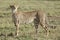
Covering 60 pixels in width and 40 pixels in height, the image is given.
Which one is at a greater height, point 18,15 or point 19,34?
point 18,15

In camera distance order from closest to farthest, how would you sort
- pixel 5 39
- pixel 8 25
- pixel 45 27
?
pixel 5 39, pixel 45 27, pixel 8 25

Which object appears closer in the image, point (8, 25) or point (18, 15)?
point (18, 15)

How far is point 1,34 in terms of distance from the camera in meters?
12.5

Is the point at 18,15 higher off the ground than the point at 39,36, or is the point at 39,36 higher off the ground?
the point at 18,15

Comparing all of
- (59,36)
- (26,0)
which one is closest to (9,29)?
(59,36)

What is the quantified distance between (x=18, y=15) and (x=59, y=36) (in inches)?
106

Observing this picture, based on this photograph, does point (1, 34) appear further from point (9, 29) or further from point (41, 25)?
point (41, 25)

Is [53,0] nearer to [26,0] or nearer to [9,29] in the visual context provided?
[26,0]

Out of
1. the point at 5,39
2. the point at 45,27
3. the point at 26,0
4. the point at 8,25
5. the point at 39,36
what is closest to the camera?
the point at 5,39

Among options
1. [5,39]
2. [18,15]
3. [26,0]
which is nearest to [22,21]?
[18,15]

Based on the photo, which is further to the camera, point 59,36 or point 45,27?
point 45,27

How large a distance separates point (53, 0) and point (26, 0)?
3.46 metres

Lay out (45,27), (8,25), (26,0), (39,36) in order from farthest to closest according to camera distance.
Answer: (26,0)
(8,25)
(45,27)
(39,36)

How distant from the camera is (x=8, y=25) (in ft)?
Answer: 47.9
